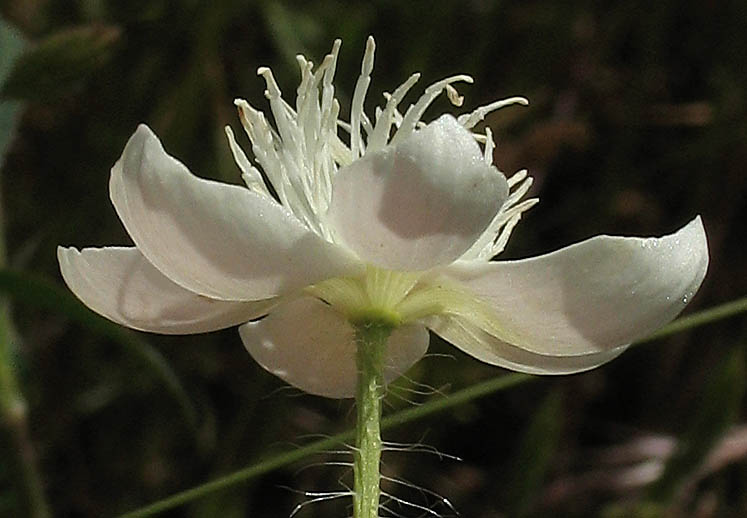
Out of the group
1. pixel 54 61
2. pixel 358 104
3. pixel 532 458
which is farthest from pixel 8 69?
pixel 532 458

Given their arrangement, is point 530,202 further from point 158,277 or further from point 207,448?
point 207,448

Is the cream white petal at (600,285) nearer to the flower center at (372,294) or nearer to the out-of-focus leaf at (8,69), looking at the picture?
the flower center at (372,294)

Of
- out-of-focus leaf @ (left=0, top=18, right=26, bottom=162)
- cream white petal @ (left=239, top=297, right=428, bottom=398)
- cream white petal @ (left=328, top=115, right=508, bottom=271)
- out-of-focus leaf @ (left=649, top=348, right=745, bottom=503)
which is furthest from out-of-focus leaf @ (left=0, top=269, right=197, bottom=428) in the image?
out-of-focus leaf @ (left=649, top=348, right=745, bottom=503)

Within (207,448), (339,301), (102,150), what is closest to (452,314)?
(339,301)

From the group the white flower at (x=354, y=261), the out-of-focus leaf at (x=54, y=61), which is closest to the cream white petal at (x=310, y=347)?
the white flower at (x=354, y=261)

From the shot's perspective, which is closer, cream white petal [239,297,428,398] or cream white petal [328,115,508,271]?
cream white petal [328,115,508,271]

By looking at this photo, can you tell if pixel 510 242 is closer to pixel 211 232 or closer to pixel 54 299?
pixel 54 299

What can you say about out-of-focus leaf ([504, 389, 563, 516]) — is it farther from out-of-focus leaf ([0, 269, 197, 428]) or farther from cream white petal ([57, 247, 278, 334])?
cream white petal ([57, 247, 278, 334])
